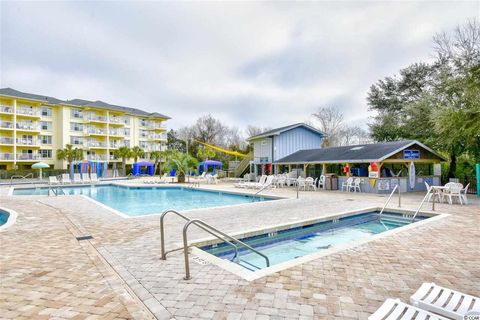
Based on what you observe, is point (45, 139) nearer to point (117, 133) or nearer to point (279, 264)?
point (117, 133)

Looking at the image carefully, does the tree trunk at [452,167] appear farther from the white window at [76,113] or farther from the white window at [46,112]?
the white window at [46,112]

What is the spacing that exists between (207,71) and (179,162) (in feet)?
31.4

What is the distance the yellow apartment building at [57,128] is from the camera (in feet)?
120

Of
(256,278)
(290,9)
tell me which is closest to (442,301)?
(256,278)

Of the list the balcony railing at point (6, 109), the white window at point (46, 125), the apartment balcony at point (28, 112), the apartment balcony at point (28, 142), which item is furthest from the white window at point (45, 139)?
the balcony railing at point (6, 109)

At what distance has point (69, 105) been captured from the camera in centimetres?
4084

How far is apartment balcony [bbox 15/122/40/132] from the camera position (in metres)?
37.2

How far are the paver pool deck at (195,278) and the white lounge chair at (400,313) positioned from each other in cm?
30

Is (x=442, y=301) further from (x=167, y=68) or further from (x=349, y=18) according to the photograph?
(x=167, y=68)

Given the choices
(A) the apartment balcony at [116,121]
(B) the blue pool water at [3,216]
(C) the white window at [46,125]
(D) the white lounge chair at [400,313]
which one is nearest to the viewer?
(D) the white lounge chair at [400,313]

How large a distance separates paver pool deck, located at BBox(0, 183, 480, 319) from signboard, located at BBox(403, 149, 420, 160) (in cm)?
1098

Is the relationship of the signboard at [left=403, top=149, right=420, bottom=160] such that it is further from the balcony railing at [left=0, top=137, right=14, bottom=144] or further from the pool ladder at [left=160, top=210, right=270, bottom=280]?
the balcony railing at [left=0, top=137, right=14, bottom=144]

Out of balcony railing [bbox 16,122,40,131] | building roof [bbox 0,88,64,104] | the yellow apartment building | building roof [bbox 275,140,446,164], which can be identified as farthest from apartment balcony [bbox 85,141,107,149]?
building roof [bbox 275,140,446,164]

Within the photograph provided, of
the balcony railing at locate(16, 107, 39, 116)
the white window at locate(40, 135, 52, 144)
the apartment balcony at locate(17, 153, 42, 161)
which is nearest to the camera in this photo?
the apartment balcony at locate(17, 153, 42, 161)
